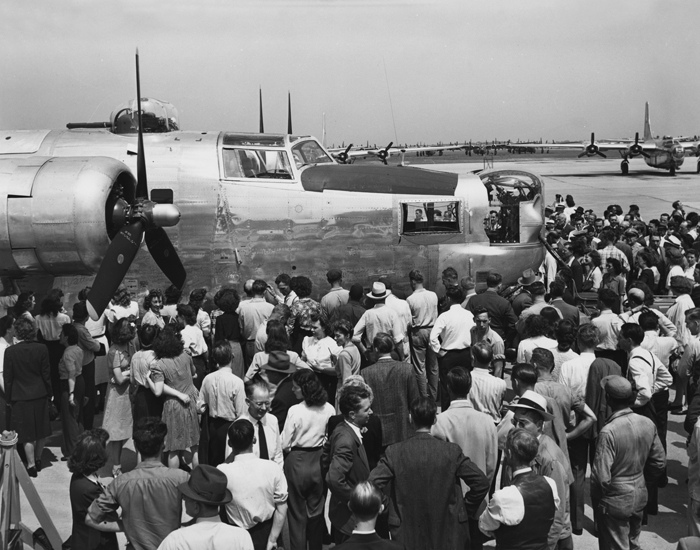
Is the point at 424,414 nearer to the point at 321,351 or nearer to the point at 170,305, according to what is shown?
the point at 321,351

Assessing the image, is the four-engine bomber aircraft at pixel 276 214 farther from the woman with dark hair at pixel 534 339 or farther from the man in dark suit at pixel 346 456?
the man in dark suit at pixel 346 456

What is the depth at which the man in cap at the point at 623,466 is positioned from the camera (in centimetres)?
620

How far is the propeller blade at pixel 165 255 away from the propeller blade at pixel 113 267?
3.05ft

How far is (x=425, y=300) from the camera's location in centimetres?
1052

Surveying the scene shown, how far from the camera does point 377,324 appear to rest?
31.2ft

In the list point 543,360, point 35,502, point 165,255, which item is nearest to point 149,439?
point 35,502

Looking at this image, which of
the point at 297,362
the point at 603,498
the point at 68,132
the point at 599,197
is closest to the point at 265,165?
the point at 68,132

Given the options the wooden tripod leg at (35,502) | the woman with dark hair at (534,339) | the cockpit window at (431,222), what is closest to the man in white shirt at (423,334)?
the cockpit window at (431,222)

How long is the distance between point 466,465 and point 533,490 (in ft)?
1.78

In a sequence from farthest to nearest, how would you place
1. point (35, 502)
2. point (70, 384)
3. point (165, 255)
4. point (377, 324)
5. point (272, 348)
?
point (165, 255)
point (377, 324)
point (70, 384)
point (272, 348)
point (35, 502)

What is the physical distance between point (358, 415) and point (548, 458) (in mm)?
1470

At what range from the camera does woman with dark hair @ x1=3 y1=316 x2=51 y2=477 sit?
8.62 m

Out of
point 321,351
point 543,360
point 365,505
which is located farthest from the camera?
point 321,351

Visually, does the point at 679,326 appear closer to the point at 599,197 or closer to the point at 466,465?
the point at 466,465
